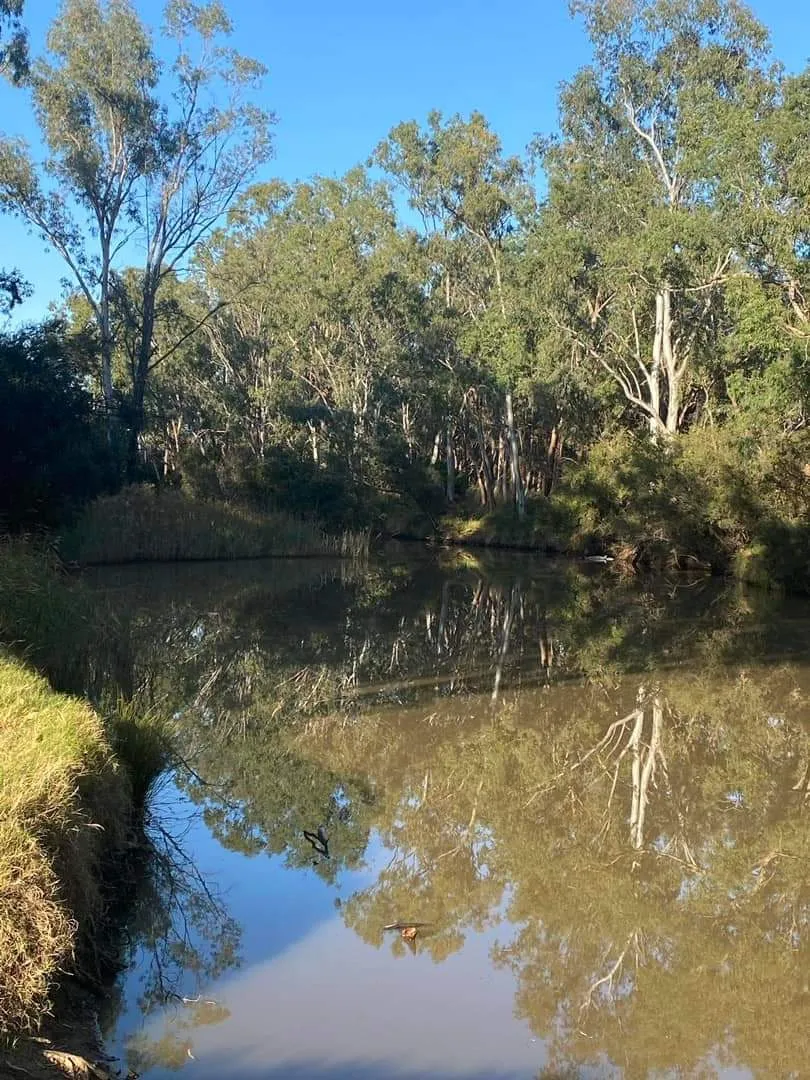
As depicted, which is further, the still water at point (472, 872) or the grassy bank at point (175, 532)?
the grassy bank at point (175, 532)

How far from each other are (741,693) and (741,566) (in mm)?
12299

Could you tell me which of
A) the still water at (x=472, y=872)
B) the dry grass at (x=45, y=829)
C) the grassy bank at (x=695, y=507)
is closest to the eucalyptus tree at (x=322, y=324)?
the grassy bank at (x=695, y=507)

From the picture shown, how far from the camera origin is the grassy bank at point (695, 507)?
20.3 meters

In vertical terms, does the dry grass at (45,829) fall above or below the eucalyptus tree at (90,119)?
below

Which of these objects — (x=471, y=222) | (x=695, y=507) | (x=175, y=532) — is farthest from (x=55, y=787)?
(x=471, y=222)

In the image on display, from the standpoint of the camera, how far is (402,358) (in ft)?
134

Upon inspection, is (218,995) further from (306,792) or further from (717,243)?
(717,243)

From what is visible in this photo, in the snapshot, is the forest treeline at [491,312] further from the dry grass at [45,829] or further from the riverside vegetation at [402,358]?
the dry grass at [45,829]

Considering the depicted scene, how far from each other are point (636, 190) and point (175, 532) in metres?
15.5

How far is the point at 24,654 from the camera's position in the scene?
626 centimetres

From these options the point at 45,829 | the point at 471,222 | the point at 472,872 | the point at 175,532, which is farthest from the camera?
the point at 471,222

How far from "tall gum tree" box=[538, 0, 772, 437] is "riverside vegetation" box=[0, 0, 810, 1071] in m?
0.09

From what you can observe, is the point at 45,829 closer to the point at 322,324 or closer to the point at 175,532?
the point at 175,532

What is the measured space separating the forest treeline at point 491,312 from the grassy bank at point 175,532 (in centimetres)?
137
